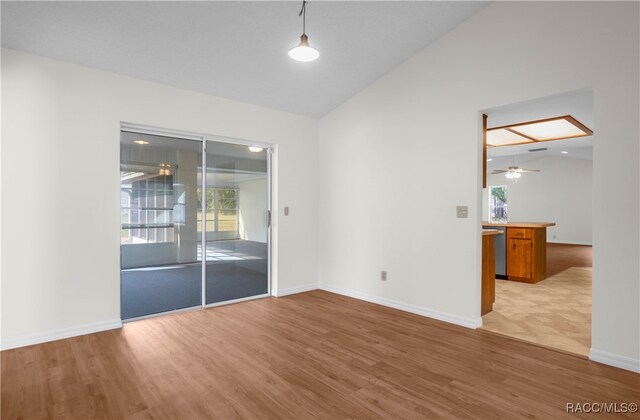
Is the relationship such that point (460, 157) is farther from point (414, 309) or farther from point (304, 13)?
point (304, 13)

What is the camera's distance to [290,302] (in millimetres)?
4688

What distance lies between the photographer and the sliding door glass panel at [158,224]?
12.7ft

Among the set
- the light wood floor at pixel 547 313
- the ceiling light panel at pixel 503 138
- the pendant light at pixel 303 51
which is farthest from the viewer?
the ceiling light panel at pixel 503 138

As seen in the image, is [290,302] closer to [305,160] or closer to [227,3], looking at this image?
[305,160]

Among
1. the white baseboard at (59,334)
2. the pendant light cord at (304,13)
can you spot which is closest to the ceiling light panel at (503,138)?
the pendant light cord at (304,13)

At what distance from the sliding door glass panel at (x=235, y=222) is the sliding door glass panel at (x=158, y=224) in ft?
0.60

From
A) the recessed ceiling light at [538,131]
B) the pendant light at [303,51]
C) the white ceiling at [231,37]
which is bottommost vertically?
the pendant light at [303,51]

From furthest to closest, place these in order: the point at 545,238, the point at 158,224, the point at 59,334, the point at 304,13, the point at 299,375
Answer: the point at 545,238, the point at 158,224, the point at 59,334, the point at 304,13, the point at 299,375

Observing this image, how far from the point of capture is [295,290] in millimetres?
5219

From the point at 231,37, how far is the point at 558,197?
1186 cm

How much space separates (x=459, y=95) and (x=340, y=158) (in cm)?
193

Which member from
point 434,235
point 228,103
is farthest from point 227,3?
point 434,235

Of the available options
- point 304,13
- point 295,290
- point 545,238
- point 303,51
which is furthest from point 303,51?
point 545,238

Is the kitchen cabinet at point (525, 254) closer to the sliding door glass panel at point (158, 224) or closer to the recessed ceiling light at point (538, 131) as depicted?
the recessed ceiling light at point (538, 131)
